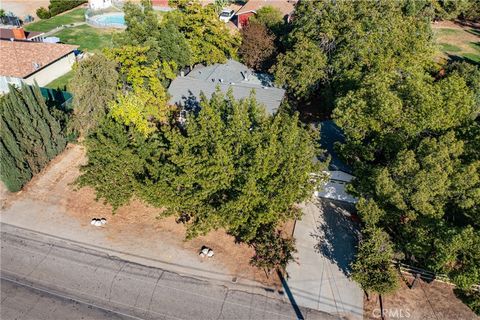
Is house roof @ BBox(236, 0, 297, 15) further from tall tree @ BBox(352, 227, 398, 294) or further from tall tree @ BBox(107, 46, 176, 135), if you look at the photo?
tall tree @ BBox(352, 227, 398, 294)

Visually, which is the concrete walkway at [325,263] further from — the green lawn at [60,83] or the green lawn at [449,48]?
the green lawn at [449,48]

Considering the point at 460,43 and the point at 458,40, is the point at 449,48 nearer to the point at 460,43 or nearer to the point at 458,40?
the point at 460,43

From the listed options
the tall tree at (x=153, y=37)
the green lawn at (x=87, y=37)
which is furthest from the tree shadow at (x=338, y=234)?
the green lawn at (x=87, y=37)

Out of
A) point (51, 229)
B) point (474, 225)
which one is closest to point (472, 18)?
point (474, 225)

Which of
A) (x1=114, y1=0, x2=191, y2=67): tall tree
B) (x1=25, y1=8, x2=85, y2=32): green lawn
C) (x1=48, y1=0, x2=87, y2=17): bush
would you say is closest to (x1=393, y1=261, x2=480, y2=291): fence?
(x1=114, y1=0, x2=191, y2=67): tall tree

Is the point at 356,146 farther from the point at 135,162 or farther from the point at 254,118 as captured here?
the point at 135,162

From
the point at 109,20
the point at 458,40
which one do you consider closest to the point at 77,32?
the point at 109,20
